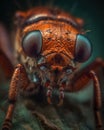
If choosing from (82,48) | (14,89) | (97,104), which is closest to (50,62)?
(82,48)

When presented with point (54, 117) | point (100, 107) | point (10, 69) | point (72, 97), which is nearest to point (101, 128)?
point (100, 107)

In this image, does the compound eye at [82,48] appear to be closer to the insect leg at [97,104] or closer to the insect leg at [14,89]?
the insect leg at [97,104]

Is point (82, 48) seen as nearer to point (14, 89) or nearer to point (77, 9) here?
point (14, 89)

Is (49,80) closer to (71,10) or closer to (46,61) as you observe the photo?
(46,61)

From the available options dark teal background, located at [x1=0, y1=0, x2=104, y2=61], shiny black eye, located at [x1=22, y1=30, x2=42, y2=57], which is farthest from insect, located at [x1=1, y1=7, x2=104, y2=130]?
dark teal background, located at [x1=0, y1=0, x2=104, y2=61]

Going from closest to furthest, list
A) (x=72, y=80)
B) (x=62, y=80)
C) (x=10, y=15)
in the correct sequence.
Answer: (x=62, y=80) < (x=72, y=80) < (x=10, y=15)

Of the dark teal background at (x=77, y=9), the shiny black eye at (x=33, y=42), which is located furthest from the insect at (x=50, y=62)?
the dark teal background at (x=77, y=9)

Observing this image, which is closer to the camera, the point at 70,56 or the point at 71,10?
the point at 70,56
